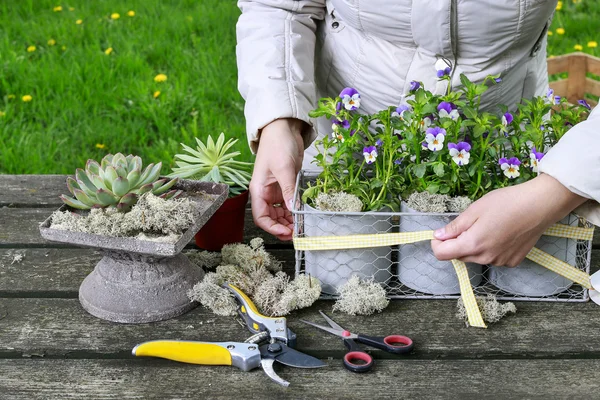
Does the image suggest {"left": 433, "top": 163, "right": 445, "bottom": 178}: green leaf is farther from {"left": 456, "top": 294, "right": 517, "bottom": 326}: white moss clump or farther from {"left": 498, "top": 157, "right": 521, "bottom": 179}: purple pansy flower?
{"left": 456, "top": 294, "right": 517, "bottom": 326}: white moss clump

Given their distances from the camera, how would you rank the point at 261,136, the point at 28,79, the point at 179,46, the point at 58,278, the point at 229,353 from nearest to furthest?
the point at 229,353 → the point at 58,278 → the point at 261,136 → the point at 28,79 → the point at 179,46

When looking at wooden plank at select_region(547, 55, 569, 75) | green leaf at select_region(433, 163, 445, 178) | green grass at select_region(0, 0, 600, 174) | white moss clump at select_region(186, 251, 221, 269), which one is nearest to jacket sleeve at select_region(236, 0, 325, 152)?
white moss clump at select_region(186, 251, 221, 269)

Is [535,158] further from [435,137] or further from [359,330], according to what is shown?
[359,330]

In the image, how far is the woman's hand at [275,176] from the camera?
1.38m

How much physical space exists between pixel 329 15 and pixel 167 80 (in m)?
1.76

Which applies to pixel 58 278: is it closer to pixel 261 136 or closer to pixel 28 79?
pixel 261 136

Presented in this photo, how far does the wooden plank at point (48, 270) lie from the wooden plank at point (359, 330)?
0.16 ft

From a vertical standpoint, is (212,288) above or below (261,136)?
below

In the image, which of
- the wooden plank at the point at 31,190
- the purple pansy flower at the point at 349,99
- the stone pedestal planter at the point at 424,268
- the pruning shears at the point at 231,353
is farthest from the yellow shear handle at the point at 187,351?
the wooden plank at the point at 31,190

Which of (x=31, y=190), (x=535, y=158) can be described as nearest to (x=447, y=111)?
(x=535, y=158)

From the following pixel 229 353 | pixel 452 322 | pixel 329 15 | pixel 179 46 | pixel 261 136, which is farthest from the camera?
pixel 179 46

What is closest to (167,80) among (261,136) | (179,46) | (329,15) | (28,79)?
(179,46)

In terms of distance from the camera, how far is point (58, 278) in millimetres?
1319

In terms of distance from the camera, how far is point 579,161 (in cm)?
109
